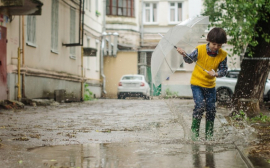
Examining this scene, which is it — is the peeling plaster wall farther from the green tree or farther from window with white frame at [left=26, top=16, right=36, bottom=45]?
the green tree

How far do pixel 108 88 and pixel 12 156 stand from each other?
3372 centimetres

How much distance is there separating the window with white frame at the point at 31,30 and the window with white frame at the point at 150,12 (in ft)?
75.8

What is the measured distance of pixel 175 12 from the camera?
137 feet

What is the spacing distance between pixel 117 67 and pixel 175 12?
678cm

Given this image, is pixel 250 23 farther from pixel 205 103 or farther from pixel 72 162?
pixel 72 162

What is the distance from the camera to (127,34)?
3950cm

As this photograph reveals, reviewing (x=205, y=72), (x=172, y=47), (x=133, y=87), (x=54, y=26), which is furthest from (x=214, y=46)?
(x=133, y=87)

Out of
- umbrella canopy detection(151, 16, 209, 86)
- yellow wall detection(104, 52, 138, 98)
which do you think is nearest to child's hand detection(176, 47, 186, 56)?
umbrella canopy detection(151, 16, 209, 86)

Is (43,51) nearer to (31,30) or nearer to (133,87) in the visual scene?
(31,30)

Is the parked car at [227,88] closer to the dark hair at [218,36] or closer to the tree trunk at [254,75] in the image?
the tree trunk at [254,75]

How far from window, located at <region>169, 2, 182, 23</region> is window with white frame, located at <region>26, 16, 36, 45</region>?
77.0ft

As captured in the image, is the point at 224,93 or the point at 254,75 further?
the point at 224,93

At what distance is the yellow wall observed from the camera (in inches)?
1551

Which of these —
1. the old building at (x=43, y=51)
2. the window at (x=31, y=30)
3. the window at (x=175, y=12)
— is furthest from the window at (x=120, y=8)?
the window at (x=31, y=30)
